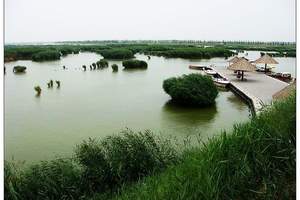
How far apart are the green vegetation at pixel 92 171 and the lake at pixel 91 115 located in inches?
58.7

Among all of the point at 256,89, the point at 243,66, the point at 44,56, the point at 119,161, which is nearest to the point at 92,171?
the point at 119,161

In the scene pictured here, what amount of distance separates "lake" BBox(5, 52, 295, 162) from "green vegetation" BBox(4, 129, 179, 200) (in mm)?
1492

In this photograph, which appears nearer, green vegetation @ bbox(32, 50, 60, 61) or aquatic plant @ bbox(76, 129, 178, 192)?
aquatic plant @ bbox(76, 129, 178, 192)

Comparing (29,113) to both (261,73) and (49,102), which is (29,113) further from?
(261,73)

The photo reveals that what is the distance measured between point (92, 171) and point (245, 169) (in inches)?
57.1

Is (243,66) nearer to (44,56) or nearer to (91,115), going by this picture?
(91,115)

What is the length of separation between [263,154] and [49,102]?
730cm

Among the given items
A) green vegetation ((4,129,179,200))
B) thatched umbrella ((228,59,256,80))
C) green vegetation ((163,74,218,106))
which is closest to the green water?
green vegetation ((163,74,218,106))

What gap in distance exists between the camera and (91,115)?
7266 millimetres

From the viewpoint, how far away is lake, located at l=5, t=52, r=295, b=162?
535 cm

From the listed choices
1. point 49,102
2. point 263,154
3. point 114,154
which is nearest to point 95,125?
point 49,102

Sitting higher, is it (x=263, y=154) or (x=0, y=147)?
(x=0, y=147)

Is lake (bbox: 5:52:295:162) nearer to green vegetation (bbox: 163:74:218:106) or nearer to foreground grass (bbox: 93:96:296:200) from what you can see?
green vegetation (bbox: 163:74:218:106)

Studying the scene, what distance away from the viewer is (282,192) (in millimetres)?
1787
